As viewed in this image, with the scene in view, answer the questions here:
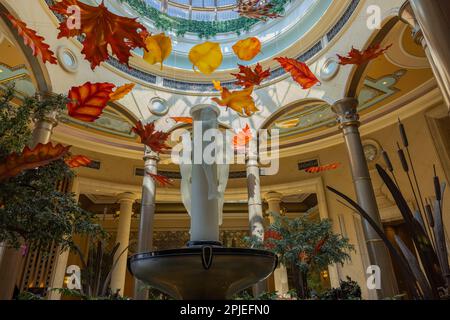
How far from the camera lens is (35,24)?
7234mm

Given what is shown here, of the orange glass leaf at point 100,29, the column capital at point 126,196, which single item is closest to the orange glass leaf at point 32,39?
the orange glass leaf at point 100,29

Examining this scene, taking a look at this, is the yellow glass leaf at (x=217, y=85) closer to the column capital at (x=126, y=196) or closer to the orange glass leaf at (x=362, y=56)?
the orange glass leaf at (x=362, y=56)

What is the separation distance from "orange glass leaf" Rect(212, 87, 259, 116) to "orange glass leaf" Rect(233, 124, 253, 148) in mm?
595

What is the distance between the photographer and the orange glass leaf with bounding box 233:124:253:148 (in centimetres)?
1031

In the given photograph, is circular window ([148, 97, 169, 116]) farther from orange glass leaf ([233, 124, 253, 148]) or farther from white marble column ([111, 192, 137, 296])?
white marble column ([111, 192, 137, 296])

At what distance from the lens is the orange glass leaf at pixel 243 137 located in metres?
10.3

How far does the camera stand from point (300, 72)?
9.43 m

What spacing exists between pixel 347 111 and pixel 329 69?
168cm

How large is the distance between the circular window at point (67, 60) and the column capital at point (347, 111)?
753 cm

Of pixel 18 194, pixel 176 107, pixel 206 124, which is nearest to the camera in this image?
pixel 18 194

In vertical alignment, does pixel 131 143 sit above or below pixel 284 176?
above
